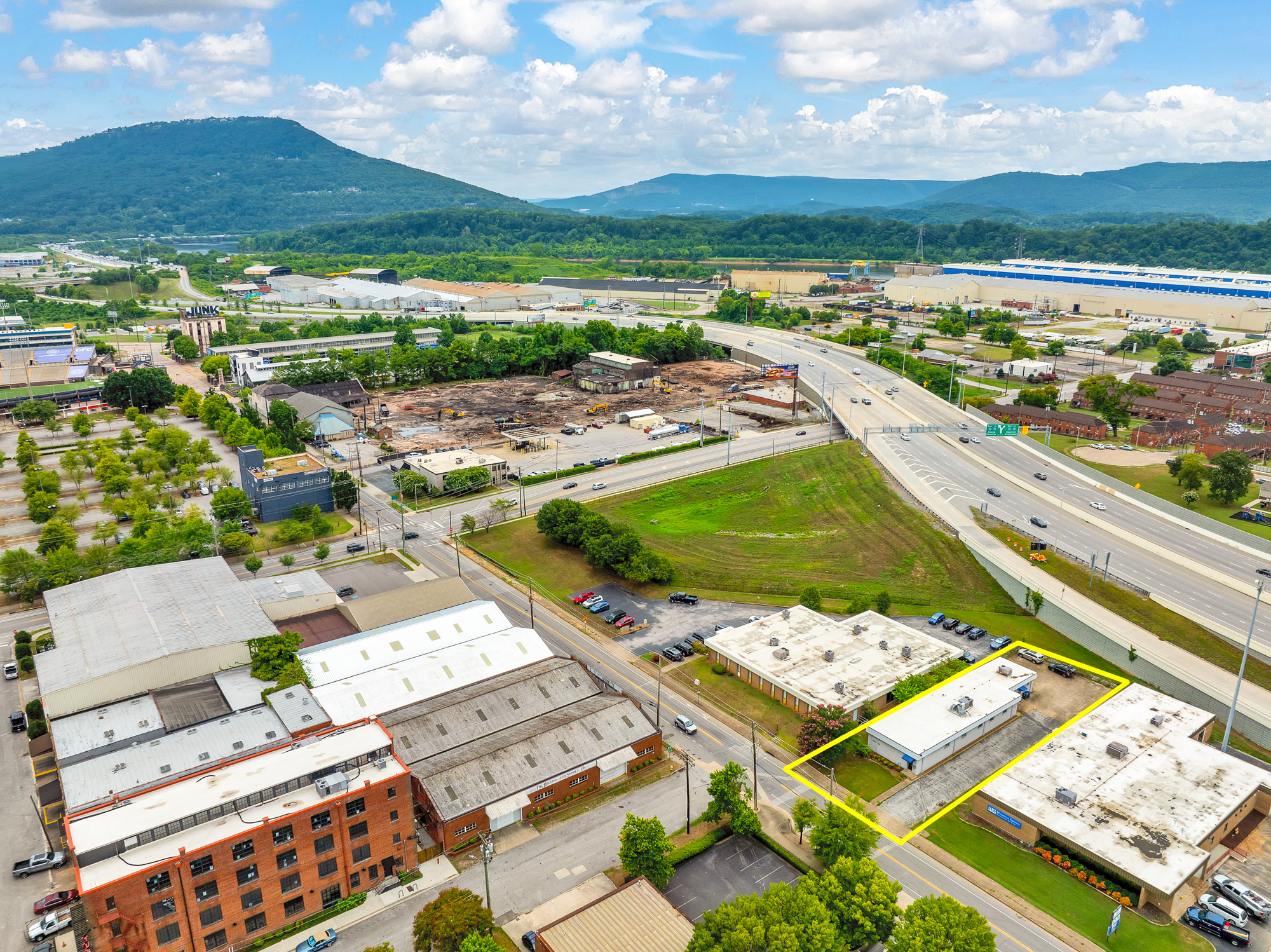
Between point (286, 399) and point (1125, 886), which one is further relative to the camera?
point (286, 399)

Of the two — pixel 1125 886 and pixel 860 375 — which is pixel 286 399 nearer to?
pixel 860 375

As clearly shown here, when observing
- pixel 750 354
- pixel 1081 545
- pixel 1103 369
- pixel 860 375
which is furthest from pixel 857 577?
pixel 1103 369

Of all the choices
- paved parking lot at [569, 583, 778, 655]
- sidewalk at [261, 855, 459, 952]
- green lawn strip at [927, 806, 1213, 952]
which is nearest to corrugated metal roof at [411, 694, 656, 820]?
sidewalk at [261, 855, 459, 952]

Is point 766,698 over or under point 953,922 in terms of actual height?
under

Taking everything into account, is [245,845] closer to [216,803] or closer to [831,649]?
[216,803]

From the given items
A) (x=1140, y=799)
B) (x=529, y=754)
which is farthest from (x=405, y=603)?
(x=1140, y=799)

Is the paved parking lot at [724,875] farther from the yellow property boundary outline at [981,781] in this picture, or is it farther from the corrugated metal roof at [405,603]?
the corrugated metal roof at [405,603]
